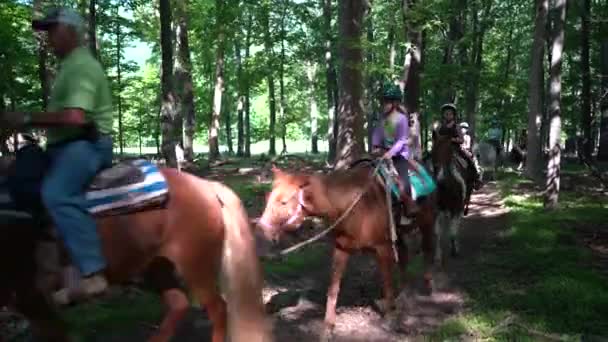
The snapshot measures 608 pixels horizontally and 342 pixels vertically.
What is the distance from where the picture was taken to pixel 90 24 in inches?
869

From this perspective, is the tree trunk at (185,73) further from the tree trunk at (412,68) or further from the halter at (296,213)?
the halter at (296,213)

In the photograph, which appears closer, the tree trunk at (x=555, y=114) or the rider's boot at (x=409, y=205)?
the rider's boot at (x=409, y=205)

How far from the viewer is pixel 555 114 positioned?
16.0m

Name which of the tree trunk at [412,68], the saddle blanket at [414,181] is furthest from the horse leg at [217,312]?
the tree trunk at [412,68]

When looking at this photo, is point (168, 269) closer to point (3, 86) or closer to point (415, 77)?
point (415, 77)

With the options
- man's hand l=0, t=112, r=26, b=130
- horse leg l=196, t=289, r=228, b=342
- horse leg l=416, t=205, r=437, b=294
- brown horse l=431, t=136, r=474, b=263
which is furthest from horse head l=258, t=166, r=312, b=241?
brown horse l=431, t=136, r=474, b=263

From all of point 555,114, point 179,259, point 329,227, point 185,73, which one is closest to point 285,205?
point 329,227

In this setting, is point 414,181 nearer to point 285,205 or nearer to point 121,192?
point 285,205

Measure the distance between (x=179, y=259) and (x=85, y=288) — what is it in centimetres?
83

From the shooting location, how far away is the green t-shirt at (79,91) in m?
4.29

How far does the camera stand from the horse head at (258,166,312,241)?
6348 mm

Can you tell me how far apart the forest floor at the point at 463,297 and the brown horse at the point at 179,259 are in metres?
1.72

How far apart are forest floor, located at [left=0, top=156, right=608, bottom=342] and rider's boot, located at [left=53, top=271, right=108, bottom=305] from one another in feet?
6.84

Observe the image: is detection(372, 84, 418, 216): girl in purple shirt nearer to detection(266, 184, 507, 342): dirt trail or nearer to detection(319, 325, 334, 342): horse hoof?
Answer: detection(266, 184, 507, 342): dirt trail
